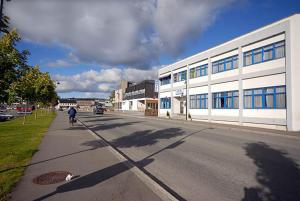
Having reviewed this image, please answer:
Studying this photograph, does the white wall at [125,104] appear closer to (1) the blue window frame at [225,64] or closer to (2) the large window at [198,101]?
(2) the large window at [198,101]

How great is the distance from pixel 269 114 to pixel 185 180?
19874 millimetres

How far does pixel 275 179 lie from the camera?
6848 millimetres

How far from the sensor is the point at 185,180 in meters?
6.85

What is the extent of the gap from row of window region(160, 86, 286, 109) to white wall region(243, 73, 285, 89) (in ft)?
1.15

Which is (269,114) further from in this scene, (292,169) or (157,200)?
(157,200)

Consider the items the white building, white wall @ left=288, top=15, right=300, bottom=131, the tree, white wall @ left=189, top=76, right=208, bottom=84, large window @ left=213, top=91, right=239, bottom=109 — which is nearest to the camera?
the tree

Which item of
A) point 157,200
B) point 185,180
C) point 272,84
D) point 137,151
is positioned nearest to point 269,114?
point 272,84

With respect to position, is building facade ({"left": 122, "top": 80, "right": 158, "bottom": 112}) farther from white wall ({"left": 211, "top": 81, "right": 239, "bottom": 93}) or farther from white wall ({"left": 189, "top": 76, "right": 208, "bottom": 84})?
white wall ({"left": 211, "top": 81, "right": 239, "bottom": 93})

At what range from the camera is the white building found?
2208cm

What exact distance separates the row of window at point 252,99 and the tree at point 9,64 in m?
20.4

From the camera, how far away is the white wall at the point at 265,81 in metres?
23.2

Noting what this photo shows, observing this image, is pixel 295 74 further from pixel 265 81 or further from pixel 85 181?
pixel 85 181

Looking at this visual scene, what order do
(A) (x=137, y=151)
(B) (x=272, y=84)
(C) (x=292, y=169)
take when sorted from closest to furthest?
(C) (x=292, y=169), (A) (x=137, y=151), (B) (x=272, y=84)

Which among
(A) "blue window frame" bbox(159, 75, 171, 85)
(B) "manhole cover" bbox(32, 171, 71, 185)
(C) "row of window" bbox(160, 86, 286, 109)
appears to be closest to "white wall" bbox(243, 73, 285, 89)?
(C) "row of window" bbox(160, 86, 286, 109)
